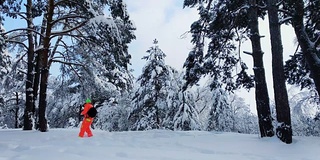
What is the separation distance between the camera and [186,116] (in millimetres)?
19562

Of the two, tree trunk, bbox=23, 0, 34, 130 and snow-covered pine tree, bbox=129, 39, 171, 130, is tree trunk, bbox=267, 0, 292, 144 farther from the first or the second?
snow-covered pine tree, bbox=129, 39, 171, 130

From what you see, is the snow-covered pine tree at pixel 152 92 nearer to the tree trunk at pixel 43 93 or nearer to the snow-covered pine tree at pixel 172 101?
the snow-covered pine tree at pixel 172 101

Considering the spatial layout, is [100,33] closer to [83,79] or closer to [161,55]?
[83,79]

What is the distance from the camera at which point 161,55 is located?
68.9ft

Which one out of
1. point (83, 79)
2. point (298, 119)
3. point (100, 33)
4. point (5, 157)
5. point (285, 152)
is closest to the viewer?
point (5, 157)

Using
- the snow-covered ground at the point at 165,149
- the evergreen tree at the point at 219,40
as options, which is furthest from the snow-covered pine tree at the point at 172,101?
the snow-covered ground at the point at 165,149

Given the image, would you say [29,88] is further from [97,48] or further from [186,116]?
[186,116]

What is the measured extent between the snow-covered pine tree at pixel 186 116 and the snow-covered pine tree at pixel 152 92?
111 centimetres

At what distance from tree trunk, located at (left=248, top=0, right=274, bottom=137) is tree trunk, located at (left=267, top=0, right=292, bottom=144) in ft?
2.22

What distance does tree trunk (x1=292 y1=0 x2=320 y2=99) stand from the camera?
8870 millimetres

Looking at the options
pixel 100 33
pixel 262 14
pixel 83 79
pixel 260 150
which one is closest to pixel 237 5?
pixel 262 14

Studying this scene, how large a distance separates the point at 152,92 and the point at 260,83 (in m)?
12.3

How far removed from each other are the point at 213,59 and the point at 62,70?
22.1 ft

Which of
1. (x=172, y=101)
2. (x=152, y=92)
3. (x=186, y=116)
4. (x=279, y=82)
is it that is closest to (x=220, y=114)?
(x=186, y=116)
